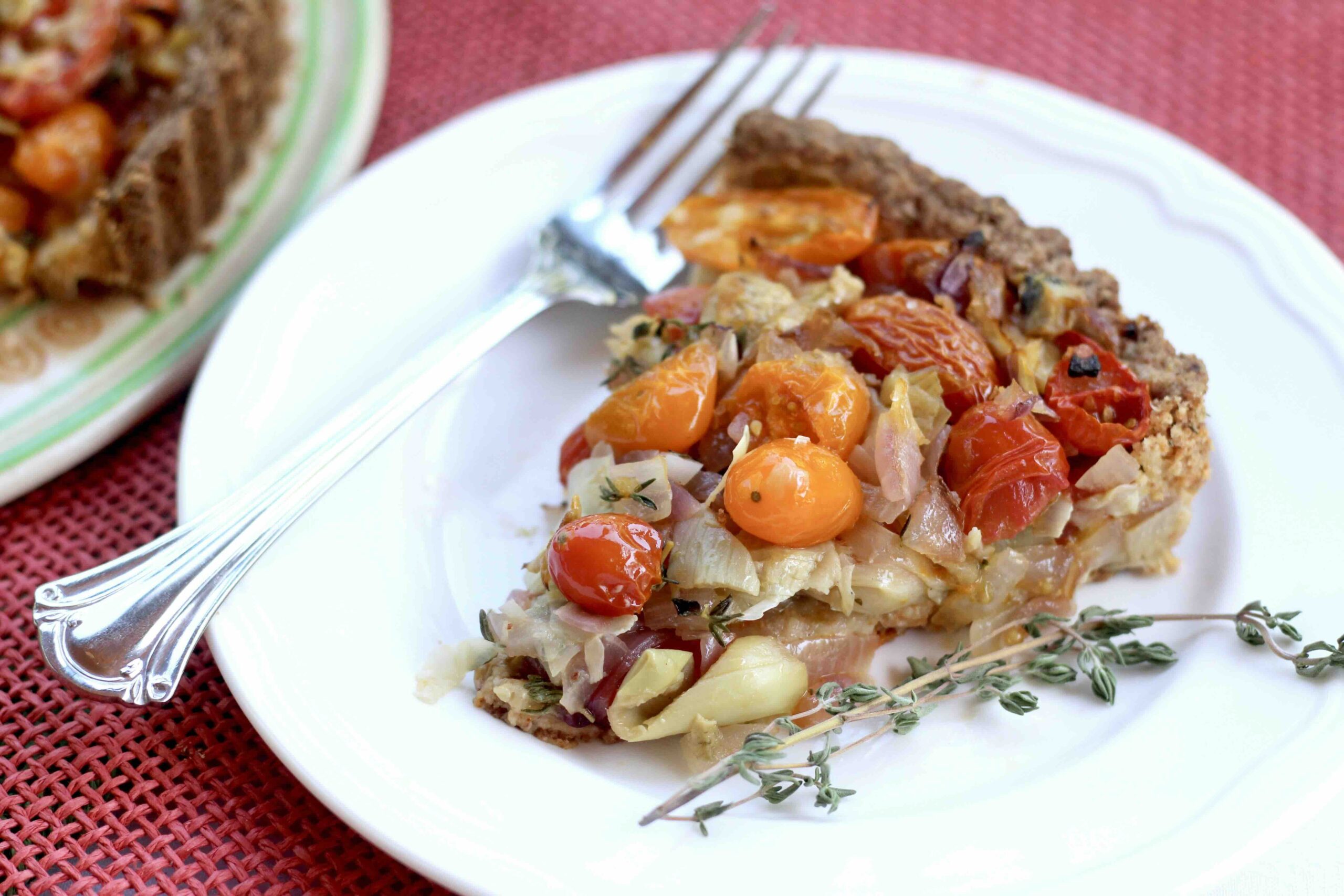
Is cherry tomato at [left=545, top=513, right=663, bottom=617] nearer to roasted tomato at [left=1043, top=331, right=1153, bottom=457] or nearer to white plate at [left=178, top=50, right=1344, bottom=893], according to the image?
white plate at [left=178, top=50, right=1344, bottom=893]

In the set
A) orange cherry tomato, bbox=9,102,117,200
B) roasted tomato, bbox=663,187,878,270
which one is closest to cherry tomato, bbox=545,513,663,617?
roasted tomato, bbox=663,187,878,270

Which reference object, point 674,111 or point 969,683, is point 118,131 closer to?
point 674,111

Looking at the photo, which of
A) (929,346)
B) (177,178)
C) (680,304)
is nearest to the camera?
(929,346)

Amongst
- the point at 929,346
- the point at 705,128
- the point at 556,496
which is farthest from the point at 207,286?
the point at 929,346

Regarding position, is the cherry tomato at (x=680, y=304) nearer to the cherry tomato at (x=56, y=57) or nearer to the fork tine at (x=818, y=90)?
the fork tine at (x=818, y=90)

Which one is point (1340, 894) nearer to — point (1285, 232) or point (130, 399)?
point (1285, 232)

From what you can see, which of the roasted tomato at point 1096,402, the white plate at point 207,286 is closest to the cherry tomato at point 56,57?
the white plate at point 207,286
